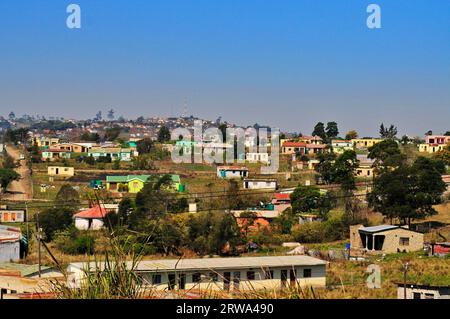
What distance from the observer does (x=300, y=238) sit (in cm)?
1814

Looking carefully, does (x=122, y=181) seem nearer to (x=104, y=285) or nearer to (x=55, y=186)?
(x=55, y=186)

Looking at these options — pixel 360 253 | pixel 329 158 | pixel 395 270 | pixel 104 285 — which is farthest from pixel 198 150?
pixel 104 285

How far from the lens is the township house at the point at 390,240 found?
54.7ft

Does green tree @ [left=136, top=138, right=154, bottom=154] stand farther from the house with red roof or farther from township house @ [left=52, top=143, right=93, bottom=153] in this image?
the house with red roof

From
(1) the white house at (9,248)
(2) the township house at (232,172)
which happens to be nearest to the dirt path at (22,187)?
(2) the township house at (232,172)

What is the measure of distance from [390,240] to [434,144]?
22.1 metres

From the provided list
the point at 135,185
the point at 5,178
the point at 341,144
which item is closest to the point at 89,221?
the point at 135,185

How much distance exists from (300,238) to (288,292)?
618 inches

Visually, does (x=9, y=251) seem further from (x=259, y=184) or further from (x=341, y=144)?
(x=341, y=144)

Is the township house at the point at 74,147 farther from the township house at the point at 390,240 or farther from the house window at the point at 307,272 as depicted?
the house window at the point at 307,272

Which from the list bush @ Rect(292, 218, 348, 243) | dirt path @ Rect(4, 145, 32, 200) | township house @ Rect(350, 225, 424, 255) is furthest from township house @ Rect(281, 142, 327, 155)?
township house @ Rect(350, 225, 424, 255)

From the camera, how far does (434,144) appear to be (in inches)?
1491

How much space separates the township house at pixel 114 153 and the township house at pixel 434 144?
44.1 ft
